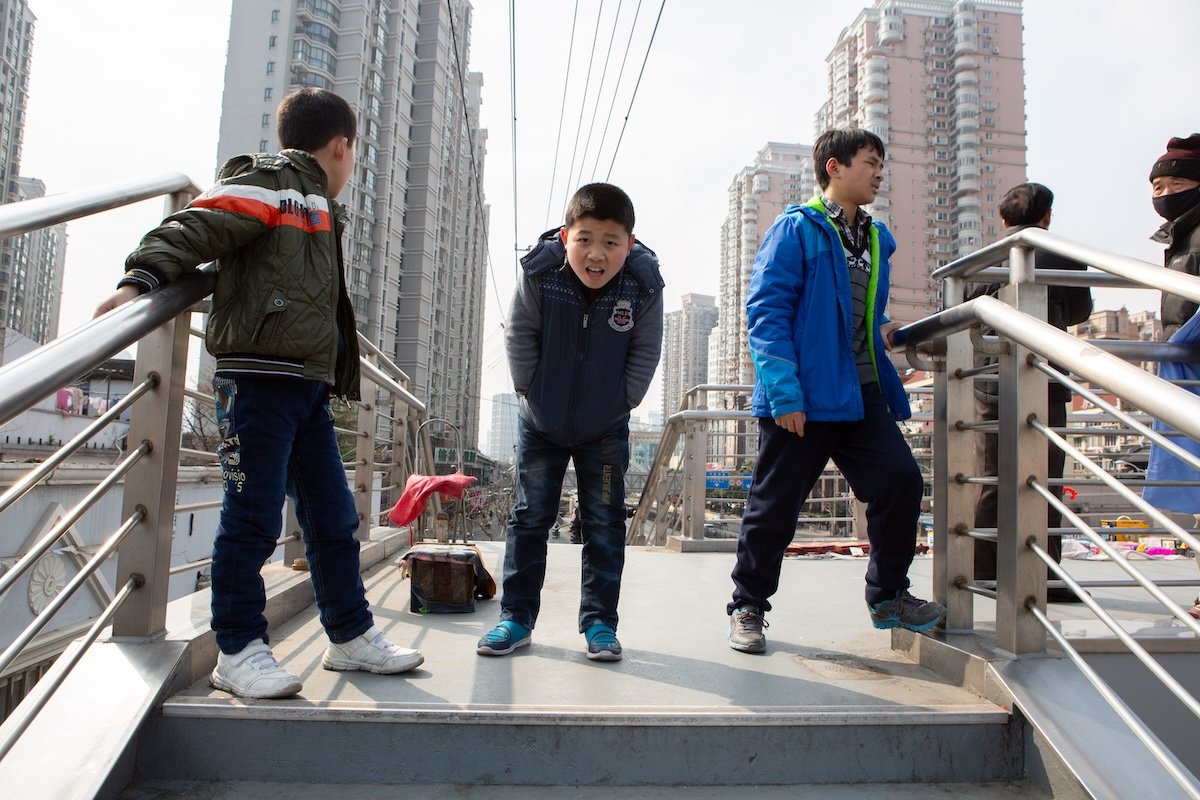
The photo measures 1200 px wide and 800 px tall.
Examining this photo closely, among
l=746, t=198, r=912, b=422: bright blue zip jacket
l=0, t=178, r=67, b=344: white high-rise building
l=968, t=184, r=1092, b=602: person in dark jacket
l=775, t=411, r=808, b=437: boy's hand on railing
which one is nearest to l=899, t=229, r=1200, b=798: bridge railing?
l=746, t=198, r=912, b=422: bright blue zip jacket

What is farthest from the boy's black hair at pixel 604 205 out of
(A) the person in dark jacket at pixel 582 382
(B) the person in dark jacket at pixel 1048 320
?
(B) the person in dark jacket at pixel 1048 320

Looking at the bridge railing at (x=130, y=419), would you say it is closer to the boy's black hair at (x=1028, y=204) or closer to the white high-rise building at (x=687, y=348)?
the boy's black hair at (x=1028, y=204)

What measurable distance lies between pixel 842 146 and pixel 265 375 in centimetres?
197

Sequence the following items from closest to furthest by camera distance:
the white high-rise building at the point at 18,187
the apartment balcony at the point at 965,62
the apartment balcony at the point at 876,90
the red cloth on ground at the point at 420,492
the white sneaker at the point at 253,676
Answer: the white sneaker at the point at 253,676 < the red cloth on ground at the point at 420,492 < the apartment balcony at the point at 965,62 < the apartment balcony at the point at 876,90 < the white high-rise building at the point at 18,187

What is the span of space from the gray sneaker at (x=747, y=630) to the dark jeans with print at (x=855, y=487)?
25 millimetres

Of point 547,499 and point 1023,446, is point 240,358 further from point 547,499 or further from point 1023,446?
point 1023,446

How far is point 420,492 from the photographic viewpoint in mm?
3709

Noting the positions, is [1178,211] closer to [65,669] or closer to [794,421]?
[794,421]

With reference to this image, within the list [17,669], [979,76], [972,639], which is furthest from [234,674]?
[979,76]

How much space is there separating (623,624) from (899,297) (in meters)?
59.9

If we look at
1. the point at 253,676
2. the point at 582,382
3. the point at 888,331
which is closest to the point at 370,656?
the point at 253,676

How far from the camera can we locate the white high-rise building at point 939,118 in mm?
57719

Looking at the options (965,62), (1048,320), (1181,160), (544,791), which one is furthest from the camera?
(965,62)

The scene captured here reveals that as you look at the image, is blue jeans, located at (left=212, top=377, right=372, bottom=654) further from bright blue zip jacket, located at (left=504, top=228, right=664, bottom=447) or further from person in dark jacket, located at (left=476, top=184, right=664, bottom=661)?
bright blue zip jacket, located at (left=504, top=228, right=664, bottom=447)
